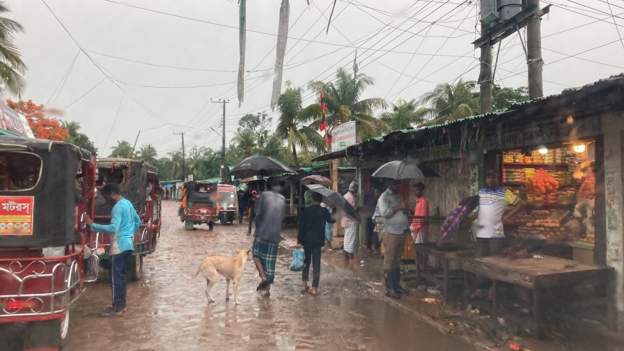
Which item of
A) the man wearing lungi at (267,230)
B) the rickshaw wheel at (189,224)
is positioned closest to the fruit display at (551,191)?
the man wearing lungi at (267,230)

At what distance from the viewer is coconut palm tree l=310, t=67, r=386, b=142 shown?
27.5 metres

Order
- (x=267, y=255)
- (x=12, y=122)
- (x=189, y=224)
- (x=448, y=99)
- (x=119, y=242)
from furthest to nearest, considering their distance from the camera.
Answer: (x=448, y=99), (x=189, y=224), (x=12, y=122), (x=267, y=255), (x=119, y=242)

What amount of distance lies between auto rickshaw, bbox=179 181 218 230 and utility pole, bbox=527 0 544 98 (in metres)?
15.9

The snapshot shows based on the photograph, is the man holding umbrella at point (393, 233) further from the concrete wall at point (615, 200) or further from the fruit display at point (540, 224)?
the concrete wall at point (615, 200)

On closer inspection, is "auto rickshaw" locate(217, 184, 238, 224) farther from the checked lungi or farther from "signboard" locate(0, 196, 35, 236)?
"signboard" locate(0, 196, 35, 236)

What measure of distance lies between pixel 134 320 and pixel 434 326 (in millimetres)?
4131

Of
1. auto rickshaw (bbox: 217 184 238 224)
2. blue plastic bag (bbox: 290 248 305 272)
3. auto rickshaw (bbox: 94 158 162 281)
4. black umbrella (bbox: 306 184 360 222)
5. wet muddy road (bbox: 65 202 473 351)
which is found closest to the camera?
wet muddy road (bbox: 65 202 473 351)

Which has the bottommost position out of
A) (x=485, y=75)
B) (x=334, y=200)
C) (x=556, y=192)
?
(x=334, y=200)

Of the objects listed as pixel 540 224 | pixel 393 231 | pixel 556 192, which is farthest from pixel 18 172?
pixel 556 192

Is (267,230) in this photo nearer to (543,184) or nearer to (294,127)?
(543,184)

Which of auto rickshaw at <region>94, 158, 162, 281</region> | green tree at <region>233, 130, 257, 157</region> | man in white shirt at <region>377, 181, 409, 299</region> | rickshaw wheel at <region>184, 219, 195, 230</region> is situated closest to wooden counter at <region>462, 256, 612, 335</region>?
man in white shirt at <region>377, 181, 409, 299</region>

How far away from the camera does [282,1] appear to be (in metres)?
8.13

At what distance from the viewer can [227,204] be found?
81.8 ft

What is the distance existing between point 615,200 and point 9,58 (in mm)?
21163
